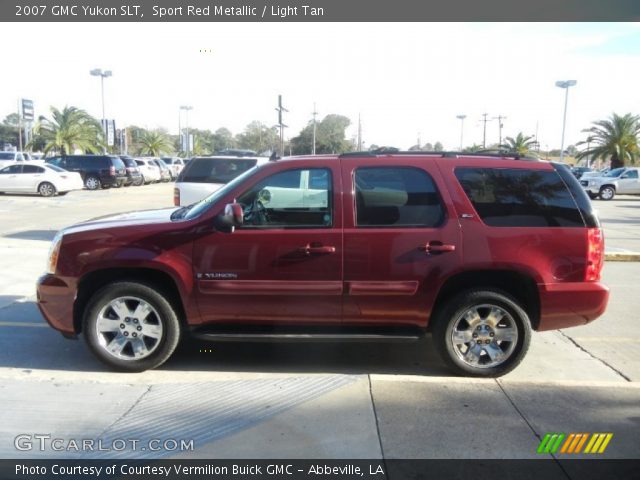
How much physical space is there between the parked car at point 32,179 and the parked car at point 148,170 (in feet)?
37.6

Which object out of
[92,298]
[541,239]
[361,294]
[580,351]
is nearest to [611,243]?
[580,351]

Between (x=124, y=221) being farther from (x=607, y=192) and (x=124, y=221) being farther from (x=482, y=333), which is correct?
(x=607, y=192)

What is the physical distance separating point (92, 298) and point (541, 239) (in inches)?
144

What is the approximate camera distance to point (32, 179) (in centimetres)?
2281

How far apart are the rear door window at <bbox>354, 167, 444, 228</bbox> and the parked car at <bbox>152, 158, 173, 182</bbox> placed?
37169 millimetres

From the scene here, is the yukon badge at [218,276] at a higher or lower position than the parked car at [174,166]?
lower

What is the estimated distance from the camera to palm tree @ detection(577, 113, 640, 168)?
4097 cm

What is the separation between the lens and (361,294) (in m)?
4.42

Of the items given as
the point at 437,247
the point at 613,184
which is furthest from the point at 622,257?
the point at 613,184

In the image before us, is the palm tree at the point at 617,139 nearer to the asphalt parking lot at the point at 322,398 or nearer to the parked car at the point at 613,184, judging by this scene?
the parked car at the point at 613,184

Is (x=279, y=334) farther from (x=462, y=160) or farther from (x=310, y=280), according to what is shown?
(x=462, y=160)

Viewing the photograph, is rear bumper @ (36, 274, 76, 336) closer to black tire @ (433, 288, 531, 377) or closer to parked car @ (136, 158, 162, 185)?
black tire @ (433, 288, 531, 377)

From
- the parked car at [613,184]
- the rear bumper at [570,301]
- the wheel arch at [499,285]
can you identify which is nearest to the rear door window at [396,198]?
the wheel arch at [499,285]

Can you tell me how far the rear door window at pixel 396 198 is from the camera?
445 cm
